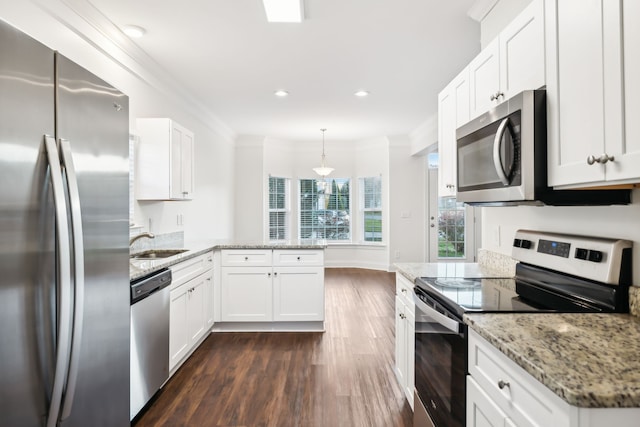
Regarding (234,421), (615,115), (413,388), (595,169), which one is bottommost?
(234,421)

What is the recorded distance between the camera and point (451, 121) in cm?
233

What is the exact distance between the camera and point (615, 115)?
1068 mm

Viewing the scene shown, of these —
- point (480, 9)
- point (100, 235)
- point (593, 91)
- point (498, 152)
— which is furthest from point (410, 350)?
point (480, 9)

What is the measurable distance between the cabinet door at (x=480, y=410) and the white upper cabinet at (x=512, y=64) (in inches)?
45.5

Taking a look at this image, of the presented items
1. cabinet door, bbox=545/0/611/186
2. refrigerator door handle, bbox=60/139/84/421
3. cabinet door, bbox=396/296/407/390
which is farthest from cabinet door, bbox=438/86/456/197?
refrigerator door handle, bbox=60/139/84/421

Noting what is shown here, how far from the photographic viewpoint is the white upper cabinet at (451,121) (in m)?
2.14

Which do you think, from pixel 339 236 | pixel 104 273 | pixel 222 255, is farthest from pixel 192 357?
pixel 339 236

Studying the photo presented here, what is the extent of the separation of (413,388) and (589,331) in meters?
1.17

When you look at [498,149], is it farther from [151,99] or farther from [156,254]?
[151,99]

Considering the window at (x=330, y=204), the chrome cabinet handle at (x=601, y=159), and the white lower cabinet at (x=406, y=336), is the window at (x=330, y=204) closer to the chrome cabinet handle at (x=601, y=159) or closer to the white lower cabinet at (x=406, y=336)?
the white lower cabinet at (x=406, y=336)

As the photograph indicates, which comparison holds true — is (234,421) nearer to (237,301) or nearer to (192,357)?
(192,357)

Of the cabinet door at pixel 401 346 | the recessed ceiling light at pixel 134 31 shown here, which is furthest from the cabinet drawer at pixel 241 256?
the recessed ceiling light at pixel 134 31

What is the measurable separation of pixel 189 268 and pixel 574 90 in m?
2.73

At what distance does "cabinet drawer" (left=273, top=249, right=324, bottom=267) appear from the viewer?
12.0 ft
